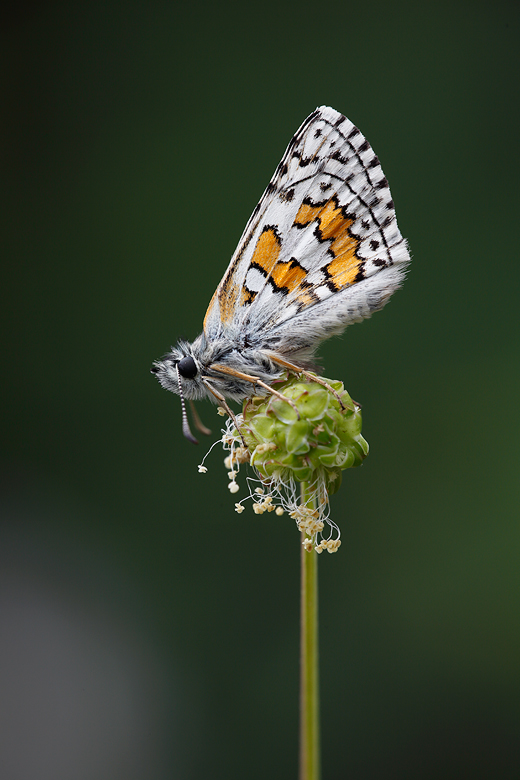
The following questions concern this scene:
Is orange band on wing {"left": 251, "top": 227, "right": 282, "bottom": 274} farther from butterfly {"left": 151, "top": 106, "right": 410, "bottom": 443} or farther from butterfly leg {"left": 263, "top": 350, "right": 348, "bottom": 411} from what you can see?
butterfly leg {"left": 263, "top": 350, "right": 348, "bottom": 411}

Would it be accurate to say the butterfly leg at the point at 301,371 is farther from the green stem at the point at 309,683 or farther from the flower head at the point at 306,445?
the green stem at the point at 309,683

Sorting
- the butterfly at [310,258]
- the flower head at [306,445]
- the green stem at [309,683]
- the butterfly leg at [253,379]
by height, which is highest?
the butterfly at [310,258]

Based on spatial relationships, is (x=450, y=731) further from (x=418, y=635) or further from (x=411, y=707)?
(x=418, y=635)

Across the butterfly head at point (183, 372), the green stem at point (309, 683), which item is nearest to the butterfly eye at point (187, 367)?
the butterfly head at point (183, 372)

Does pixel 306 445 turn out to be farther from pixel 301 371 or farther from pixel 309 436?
pixel 301 371

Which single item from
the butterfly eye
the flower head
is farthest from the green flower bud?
the butterfly eye

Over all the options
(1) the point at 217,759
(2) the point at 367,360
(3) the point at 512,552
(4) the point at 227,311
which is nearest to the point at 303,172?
(4) the point at 227,311

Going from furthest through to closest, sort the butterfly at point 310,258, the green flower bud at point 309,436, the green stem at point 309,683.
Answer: the butterfly at point 310,258 → the green flower bud at point 309,436 → the green stem at point 309,683
